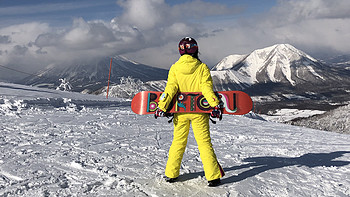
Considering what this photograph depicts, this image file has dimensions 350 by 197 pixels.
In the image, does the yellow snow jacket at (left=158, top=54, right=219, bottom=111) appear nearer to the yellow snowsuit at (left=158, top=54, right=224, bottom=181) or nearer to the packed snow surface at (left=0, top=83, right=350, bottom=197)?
the yellow snowsuit at (left=158, top=54, right=224, bottom=181)

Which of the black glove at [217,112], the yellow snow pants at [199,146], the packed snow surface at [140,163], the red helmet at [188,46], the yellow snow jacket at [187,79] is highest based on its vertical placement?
the red helmet at [188,46]

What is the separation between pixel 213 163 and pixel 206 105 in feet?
2.92

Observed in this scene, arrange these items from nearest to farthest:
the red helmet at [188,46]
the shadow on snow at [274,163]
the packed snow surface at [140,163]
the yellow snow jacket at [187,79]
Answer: the packed snow surface at [140,163] < the yellow snow jacket at [187,79] < the red helmet at [188,46] < the shadow on snow at [274,163]

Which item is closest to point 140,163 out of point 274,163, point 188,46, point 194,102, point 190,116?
point 190,116

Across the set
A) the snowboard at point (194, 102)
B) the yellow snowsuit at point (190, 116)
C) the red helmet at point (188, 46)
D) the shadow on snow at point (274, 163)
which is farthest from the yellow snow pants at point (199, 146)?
the red helmet at point (188, 46)

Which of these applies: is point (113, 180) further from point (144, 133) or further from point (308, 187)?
point (144, 133)

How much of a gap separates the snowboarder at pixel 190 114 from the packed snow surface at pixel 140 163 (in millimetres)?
279

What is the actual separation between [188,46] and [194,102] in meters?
0.90

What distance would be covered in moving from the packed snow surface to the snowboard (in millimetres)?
1122

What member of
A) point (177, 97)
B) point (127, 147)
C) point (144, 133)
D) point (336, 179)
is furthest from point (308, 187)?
point (144, 133)

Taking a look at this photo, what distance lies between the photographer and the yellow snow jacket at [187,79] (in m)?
4.04

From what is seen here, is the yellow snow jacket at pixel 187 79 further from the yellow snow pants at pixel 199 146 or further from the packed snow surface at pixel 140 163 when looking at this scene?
the packed snow surface at pixel 140 163

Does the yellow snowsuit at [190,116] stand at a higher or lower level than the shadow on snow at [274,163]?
higher

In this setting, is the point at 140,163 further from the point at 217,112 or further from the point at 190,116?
the point at 217,112
